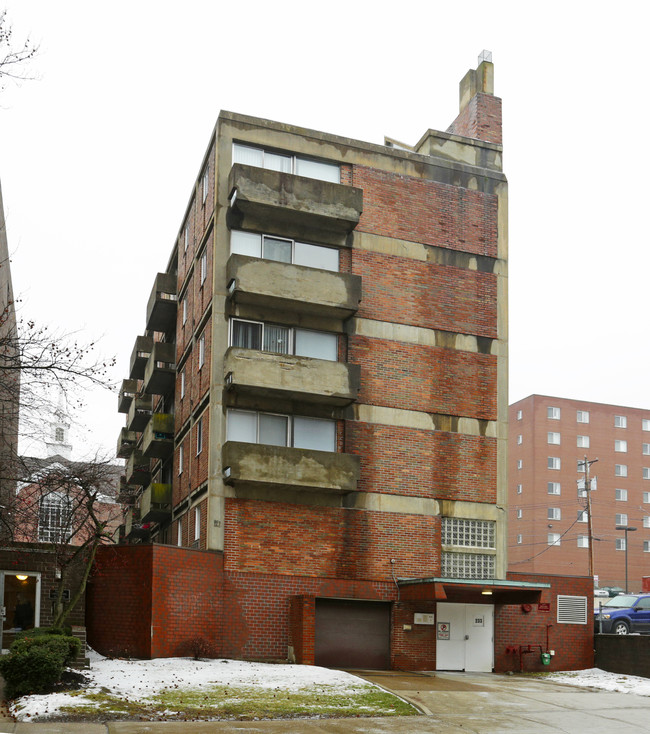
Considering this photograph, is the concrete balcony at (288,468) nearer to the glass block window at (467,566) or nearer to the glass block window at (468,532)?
the glass block window at (468,532)

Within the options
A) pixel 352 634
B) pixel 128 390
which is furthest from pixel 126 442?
pixel 352 634

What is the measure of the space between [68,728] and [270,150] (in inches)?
860

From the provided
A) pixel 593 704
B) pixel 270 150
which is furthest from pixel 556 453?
pixel 593 704

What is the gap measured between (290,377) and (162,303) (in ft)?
40.7

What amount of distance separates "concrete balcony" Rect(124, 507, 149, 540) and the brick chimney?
74.7ft

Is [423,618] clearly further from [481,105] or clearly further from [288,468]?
[481,105]

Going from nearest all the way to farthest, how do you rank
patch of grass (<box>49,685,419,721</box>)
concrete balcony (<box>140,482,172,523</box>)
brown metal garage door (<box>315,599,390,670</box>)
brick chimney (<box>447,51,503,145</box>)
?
patch of grass (<box>49,685,419,721</box>) < brown metal garage door (<box>315,599,390,670</box>) < brick chimney (<box>447,51,503,145</box>) < concrete balcony (<box>140,482,172,523</box>)

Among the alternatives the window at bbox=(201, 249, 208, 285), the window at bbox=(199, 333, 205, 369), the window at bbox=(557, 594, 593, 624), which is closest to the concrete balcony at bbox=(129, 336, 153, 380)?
the window at bbox=(201, 249, 208, 285)

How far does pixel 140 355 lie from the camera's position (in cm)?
5000

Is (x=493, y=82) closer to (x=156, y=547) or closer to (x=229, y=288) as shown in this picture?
(x=229, y=288)

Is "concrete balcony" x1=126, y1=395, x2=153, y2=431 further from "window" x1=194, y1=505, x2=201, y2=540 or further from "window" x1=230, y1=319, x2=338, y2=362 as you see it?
"window" x1=230, y1=319, x2=338, y2=362

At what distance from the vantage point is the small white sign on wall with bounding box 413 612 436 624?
31.2m

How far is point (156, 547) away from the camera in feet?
88.8

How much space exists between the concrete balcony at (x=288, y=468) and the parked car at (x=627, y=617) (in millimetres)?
12288
